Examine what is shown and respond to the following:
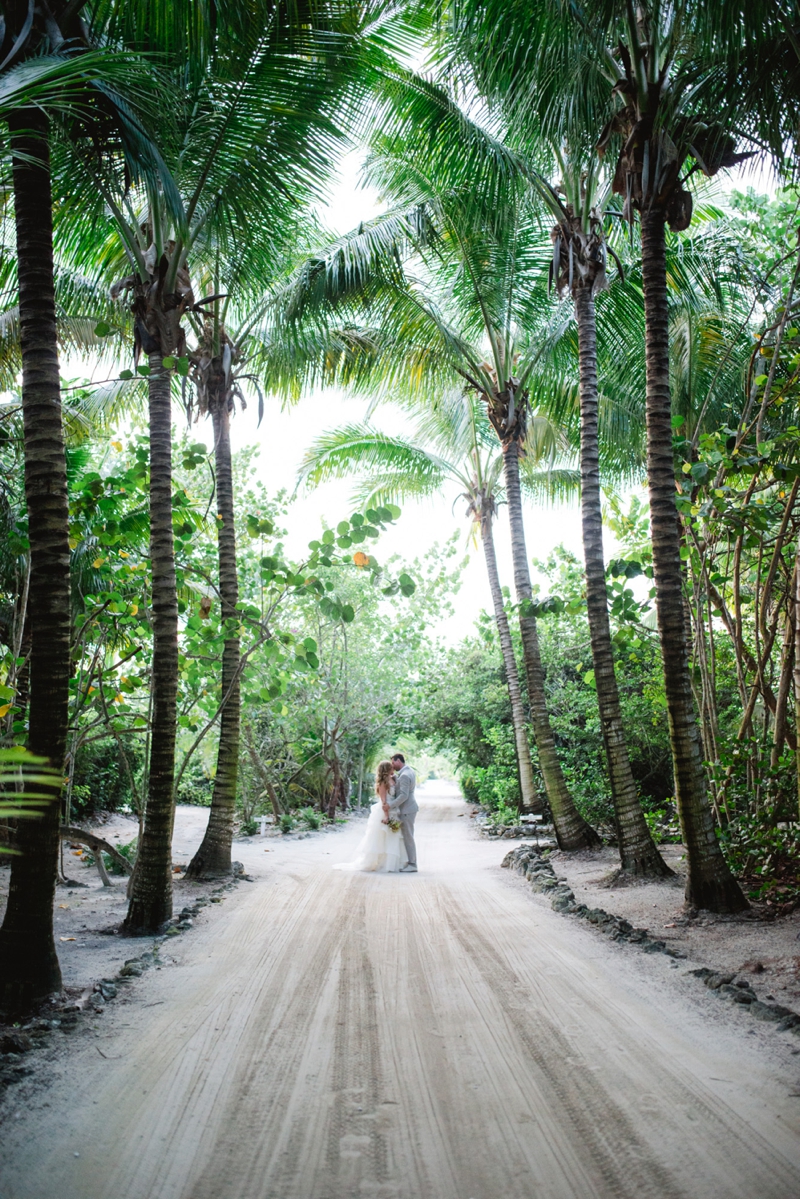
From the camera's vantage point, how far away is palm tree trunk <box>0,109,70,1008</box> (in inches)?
177

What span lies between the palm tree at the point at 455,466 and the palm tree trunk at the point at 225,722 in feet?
19.3

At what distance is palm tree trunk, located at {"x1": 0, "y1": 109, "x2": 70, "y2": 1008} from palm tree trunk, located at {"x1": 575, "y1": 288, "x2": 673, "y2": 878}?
5.75 metres

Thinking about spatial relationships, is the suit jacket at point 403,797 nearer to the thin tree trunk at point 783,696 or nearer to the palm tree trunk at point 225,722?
the palm tree trunk at point 225,722

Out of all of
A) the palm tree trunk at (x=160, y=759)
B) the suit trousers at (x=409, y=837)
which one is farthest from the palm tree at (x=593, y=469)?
the palm tree trunk at (x=160, y=759)

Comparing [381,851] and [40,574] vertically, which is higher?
[40,574]

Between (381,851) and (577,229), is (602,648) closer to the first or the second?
(381,851)

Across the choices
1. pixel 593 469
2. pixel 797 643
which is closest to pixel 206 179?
pixel 593 469

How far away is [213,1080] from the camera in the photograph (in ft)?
11.7

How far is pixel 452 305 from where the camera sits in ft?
40.2

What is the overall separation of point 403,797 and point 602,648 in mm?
3730

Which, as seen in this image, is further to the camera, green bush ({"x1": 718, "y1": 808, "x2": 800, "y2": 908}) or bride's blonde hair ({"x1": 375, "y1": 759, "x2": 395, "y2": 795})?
bride's blonde hair ({"x1": 375, "y1": 759, "x2": 395, "y2": 795})

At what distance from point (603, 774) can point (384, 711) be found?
8064 mm

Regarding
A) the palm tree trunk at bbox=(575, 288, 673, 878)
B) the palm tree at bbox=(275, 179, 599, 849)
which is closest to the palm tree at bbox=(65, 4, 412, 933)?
the palm tree at bbox=(275, 179, 599, 849)

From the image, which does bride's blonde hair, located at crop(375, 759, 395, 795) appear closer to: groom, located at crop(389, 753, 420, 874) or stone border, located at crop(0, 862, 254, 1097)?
groom, located at crop(389, 753, 420, 874)
